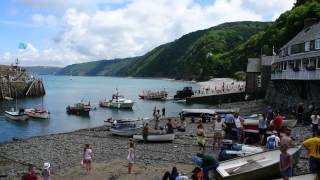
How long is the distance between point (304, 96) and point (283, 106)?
9.11 meters

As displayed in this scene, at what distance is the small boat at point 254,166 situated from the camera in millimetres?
17516

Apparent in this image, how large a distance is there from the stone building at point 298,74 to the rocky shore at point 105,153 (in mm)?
9676

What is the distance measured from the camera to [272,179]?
17.4 metres

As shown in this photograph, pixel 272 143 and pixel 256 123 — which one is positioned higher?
pixel 256 123

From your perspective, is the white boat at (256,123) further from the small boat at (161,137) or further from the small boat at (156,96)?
the small boat at (156,96)

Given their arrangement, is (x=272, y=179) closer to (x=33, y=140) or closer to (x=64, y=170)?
(x=64, y=170)

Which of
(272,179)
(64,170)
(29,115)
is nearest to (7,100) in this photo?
(29,115)

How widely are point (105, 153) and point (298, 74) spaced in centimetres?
2470

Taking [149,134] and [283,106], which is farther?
[283,106]

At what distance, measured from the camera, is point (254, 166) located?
18484 millimetres

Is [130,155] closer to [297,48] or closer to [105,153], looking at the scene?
[105,153]

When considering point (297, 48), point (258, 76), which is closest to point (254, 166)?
point (297, 48)

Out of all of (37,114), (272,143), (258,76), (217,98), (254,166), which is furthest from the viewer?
(217,98)

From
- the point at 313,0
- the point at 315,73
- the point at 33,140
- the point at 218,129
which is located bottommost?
the point at 33,140
